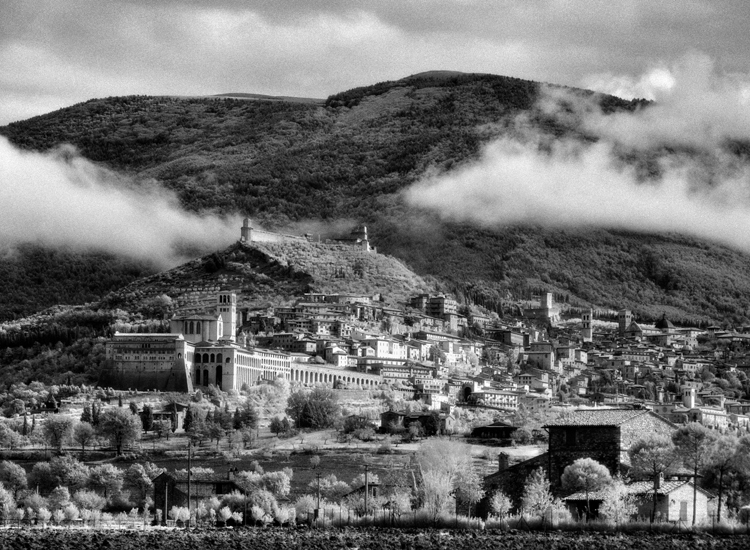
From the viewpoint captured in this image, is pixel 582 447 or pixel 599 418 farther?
pixel 599 418

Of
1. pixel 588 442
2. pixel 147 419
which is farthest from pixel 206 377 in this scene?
pixel 588 442

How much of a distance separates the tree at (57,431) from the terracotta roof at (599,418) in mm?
57159

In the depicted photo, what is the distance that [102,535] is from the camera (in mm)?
75062

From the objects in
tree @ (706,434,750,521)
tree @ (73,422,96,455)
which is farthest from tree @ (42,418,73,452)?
tree @ (706,434,750,521)

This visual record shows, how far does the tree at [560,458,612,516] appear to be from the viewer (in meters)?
80.9

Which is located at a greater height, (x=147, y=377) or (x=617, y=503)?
(x=147, y=377)

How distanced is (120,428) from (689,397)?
2364 inches

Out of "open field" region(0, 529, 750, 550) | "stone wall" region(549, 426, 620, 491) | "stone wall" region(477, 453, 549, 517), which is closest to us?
"open field" region(0, 529, 750, 550)

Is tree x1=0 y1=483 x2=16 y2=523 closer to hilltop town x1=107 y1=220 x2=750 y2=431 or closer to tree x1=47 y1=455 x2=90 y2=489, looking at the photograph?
tree x1=47 y1=455 x2=90 y2=489

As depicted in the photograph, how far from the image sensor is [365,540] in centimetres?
7375

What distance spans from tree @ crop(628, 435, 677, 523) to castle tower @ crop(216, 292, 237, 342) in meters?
101

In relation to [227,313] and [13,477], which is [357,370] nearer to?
[227,313]

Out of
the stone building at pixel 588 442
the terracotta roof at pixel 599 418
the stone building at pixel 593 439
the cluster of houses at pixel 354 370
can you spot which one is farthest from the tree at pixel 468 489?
the cluster of houses at pixel 354 370

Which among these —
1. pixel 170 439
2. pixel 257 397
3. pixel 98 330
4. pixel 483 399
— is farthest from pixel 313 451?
pixel 98 330
